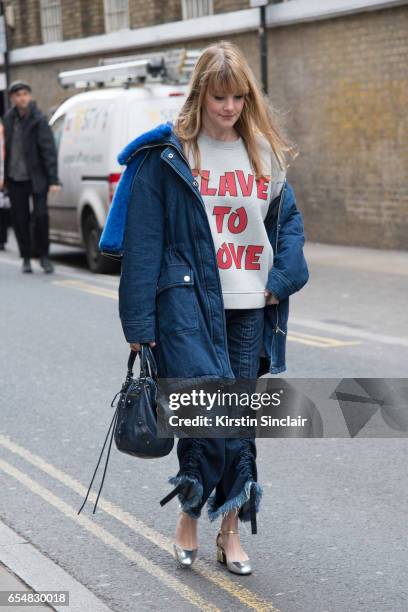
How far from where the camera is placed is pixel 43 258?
45.4 feet

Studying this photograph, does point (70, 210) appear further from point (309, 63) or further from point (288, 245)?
point (288, 245)

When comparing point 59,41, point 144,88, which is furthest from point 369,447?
→ point 59,41

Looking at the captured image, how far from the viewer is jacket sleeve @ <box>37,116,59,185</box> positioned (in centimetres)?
1342

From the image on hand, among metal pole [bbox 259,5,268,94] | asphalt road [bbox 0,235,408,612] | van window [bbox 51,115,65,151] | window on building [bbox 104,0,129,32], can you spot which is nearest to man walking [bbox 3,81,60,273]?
van window [bbox 51,115,65,151]

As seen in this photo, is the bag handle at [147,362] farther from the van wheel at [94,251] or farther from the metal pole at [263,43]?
the metal pole at [263,43]

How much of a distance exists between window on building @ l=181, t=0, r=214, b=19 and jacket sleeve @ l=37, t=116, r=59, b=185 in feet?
24.4

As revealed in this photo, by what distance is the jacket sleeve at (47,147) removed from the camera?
528 inches

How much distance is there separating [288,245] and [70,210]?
415 inches

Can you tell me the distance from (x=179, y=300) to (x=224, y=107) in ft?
2.09

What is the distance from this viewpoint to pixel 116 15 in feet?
77.2

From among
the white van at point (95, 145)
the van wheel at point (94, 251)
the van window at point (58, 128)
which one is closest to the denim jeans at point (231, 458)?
the white van at point (95, 145)

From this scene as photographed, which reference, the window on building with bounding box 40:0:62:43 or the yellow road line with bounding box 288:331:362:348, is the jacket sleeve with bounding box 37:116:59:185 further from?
the window on building with bounding box 40:0:62:43

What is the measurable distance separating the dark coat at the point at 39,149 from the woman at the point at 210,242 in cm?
944

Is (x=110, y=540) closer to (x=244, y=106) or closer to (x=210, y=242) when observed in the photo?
(x=210, y=242)
